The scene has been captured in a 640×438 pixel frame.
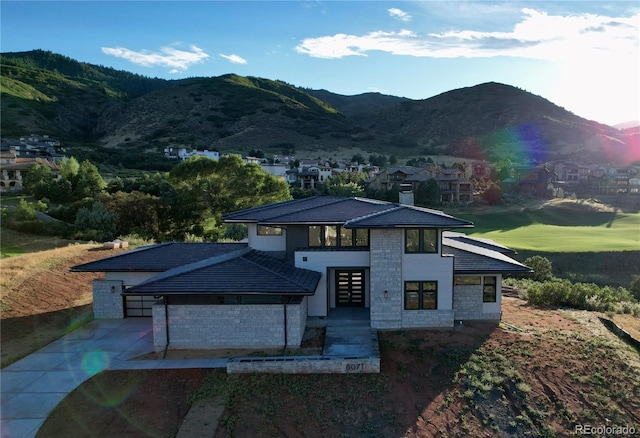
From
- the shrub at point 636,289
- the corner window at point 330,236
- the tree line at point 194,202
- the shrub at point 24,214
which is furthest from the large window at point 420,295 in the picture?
the shrub at point 24,214

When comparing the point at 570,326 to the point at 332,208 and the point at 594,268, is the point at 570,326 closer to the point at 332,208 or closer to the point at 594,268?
the point at 332,208

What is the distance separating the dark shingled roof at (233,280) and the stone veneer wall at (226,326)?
69cm

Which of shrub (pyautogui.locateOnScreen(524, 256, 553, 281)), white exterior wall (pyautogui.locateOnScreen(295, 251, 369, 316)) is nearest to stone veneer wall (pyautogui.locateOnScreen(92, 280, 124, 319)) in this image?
white exterior wall (pyautogui.locateOnScreen(295, 251, 369, 316))

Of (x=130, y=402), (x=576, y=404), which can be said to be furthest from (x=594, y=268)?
(x=130, y=402)

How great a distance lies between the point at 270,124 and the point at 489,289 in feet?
429

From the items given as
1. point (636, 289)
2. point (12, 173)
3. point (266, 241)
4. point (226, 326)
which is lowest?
point (636, 289)

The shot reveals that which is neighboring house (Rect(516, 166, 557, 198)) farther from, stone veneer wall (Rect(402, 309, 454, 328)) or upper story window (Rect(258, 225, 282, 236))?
upper story window (Rect(258, 225, 282, 236))

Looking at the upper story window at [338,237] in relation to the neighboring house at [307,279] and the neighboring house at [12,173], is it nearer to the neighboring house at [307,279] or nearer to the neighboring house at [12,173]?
the neighboring house at [307,279]

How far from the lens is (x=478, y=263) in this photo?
1744 cm

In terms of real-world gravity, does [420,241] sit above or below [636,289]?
above

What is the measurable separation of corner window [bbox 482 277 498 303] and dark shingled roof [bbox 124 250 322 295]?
22.7 feet

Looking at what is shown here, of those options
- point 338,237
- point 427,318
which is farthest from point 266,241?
point 427,318

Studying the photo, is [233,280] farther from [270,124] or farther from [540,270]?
[270,124]

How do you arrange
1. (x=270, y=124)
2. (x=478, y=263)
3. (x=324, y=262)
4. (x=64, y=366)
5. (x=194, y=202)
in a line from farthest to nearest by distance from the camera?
(x=270, y=124) → (x=194, y=202) → (x=324, y=262) → (x=478, y=263) → (x=64, y=366)
